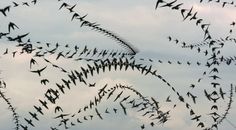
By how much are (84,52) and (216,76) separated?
2.20 m

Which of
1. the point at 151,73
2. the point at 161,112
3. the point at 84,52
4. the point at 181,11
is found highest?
the point at 181,11

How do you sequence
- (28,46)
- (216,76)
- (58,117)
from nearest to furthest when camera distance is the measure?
1. (28,46)
2. (58,117)
3. (216,76)

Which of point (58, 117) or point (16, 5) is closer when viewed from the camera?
point (16, 5)

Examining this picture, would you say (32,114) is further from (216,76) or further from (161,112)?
(216,76)

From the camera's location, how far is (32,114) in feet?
14.7

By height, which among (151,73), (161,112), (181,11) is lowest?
(161,112)

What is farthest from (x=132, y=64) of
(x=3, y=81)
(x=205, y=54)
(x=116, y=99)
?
(x=205, y=54)

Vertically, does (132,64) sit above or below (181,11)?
below

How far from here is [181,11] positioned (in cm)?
457

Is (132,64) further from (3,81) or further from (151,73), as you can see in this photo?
(3,81)

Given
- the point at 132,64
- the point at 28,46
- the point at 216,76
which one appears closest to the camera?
the point at 132,64

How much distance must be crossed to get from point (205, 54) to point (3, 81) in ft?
9.30

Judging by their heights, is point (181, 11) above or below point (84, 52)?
above

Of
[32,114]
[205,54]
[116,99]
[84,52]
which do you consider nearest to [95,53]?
[84,52]
